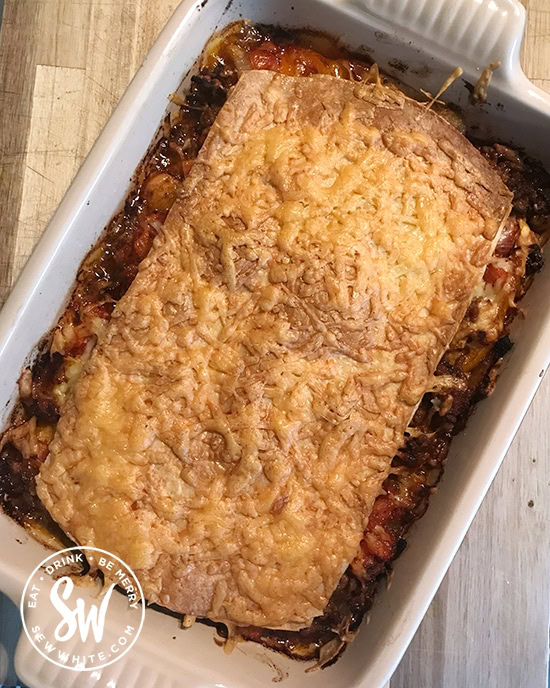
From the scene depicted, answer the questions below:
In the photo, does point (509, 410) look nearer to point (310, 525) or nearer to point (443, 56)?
point (310, 525)

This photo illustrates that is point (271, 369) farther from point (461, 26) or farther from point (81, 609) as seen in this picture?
point (461, 26)

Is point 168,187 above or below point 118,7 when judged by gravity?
below

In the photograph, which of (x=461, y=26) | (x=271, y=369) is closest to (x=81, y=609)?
(x=271, y=369)

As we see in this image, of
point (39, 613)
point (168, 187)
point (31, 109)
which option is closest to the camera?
point (39, 613)

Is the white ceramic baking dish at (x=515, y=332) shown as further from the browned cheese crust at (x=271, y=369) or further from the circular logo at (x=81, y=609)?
the browned cheese crust at (x=271, y=369)

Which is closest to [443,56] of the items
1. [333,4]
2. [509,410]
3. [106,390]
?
[333,4]

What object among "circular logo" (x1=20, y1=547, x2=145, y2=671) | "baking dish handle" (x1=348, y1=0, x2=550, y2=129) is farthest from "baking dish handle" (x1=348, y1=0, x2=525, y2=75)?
"circular logo" (x1=20, y1=547, x2=145, y2=671)

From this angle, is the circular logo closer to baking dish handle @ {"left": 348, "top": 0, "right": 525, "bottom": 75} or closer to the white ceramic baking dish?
the white ceramic baking dish
